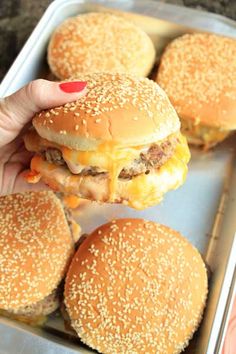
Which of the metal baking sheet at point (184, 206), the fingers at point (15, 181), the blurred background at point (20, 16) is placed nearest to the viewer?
the metal baking sheet at point (184, 206)

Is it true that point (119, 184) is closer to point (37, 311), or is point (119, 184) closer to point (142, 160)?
point (142, 160)

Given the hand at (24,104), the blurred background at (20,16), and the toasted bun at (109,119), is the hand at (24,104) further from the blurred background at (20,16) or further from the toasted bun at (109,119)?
the blurred background at (20,16)

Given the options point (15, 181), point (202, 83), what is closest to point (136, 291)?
point (15, 181)

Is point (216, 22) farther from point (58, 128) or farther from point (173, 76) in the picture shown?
point (58, 128)

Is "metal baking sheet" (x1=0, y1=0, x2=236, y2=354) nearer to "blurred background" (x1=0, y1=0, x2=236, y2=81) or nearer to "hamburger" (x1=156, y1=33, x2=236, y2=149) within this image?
"hamburger" (x1=156, y1=33, x2=236, y2=149)

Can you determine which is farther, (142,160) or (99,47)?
(99,47)

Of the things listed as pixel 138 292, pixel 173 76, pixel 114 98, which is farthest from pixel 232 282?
pixel 173 76

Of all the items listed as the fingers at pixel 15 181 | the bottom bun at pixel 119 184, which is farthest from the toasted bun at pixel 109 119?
the fingers at pixel 15 181
